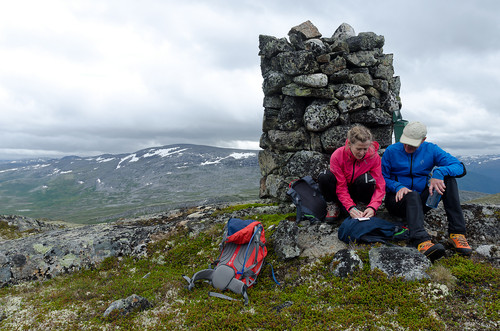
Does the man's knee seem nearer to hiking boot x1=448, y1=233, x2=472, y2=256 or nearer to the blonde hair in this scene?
hiking boot x1=448, y1=233, x2=472, y2=256

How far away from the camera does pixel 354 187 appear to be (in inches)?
377

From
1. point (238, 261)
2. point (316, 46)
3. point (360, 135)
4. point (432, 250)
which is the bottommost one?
point (238, 261)

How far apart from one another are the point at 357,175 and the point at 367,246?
8.23 ft

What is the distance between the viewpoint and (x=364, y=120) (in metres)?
14.3

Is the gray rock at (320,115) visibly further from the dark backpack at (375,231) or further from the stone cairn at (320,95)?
the dark backpack at (375,231)

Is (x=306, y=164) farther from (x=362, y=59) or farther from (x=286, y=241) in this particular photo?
(x=362, y=59)

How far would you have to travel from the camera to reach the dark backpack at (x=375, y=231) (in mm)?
8555

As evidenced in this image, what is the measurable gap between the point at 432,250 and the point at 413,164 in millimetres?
2892

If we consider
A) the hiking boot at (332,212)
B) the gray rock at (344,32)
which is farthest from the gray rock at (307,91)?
the hiking boot at (332,212)

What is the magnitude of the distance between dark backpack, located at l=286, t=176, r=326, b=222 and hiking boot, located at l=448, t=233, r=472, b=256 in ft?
14.2

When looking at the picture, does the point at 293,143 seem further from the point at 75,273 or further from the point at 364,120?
the point at 75,273

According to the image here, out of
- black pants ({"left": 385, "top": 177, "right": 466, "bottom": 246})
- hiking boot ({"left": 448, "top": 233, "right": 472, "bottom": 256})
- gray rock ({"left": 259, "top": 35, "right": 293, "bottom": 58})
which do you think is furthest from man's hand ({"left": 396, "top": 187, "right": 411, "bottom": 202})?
gray rock ({"left": 259, "top": 35, "right": 293, "bottom": 58})

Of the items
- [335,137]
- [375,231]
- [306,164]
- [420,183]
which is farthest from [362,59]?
[375,231]

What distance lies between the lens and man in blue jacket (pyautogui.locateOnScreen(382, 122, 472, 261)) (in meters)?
7.74
